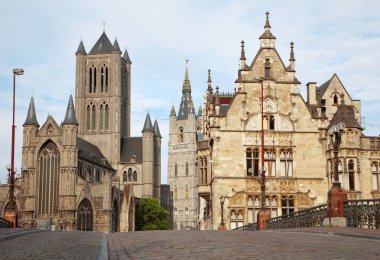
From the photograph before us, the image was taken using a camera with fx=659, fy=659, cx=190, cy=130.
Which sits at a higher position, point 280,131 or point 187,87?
point 187,87

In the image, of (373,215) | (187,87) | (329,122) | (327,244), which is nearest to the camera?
(327,244)

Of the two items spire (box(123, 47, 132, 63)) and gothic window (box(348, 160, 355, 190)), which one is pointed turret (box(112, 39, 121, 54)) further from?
gothic window (box(348, 160, 355, 190))

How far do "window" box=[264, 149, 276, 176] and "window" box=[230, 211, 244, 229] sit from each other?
12.2 ft

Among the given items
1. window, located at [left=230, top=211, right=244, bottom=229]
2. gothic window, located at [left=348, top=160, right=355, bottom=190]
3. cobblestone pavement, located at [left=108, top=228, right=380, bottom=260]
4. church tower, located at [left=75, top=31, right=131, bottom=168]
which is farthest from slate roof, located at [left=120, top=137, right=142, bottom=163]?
cobblestone pavement, located at [left=108, top=228, right=380, bottom=260]

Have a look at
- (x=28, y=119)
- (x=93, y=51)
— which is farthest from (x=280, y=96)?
(x=93, y=51)

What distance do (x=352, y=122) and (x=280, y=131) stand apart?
5.44m

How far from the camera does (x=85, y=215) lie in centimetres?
9550

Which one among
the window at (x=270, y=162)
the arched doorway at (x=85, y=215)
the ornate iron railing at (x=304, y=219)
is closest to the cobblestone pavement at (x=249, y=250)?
the ornate iron railing at (x=304, y=219)

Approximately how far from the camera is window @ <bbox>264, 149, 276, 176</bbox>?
49906 mm

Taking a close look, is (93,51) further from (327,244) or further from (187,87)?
(327,244)

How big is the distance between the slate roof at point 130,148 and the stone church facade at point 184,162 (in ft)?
107

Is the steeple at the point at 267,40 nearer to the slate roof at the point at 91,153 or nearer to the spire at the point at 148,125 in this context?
the slate roof at the point at 91,153

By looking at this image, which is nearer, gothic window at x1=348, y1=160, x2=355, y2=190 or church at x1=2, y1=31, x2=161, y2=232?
gothic window at x1=348, y1=160, x2=355, y2=190

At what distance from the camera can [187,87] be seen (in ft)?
568
